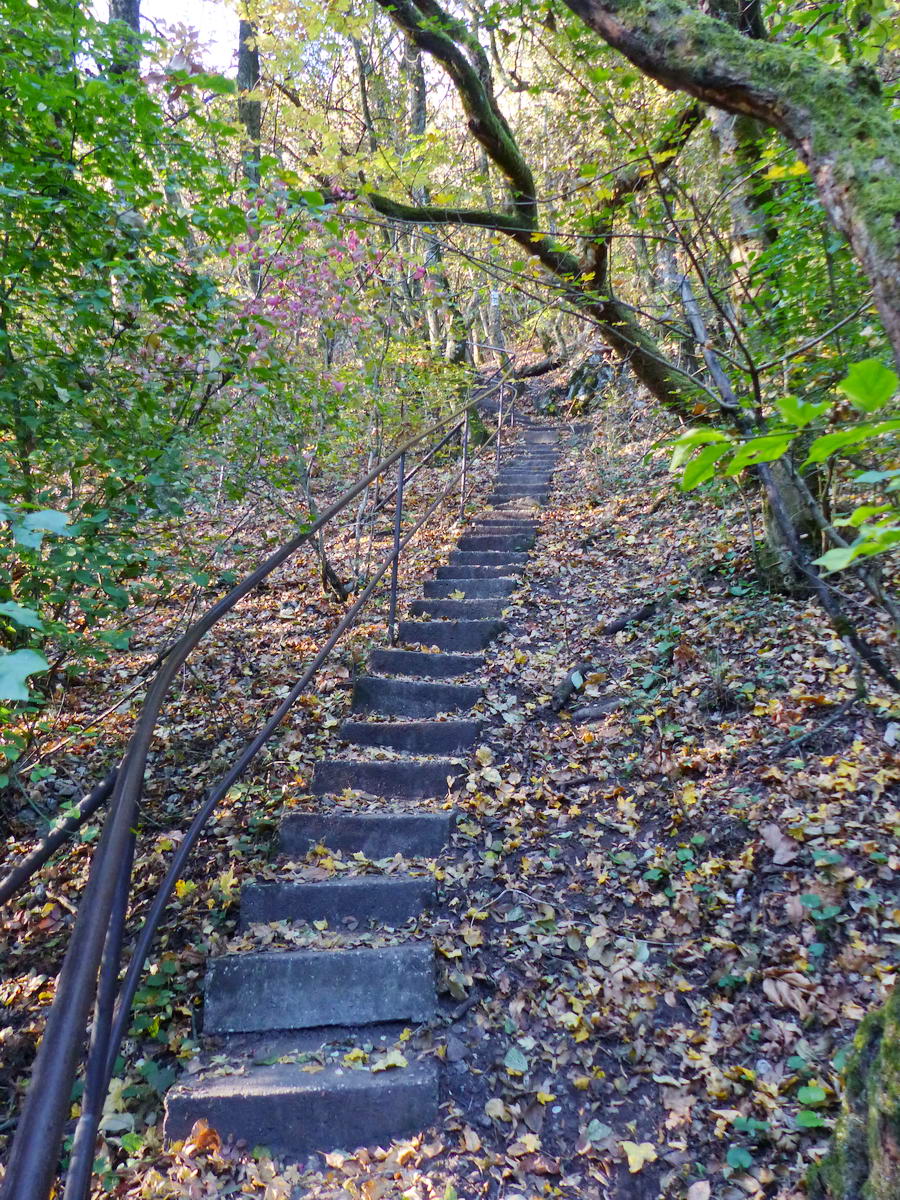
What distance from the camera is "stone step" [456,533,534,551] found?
21.3ft

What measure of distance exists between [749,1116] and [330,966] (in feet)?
4.49

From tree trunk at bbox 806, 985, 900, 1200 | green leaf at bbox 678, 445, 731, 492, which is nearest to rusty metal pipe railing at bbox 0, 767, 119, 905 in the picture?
green leaf at bbox 678, 445, 731, 492

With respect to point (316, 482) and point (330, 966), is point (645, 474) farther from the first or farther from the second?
point (330, 966)

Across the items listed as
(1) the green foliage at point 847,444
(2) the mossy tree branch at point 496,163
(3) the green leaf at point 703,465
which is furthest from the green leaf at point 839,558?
(2) the mossy tree branch at point 496,163

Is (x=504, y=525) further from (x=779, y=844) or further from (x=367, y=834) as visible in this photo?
(x=779, y=844)

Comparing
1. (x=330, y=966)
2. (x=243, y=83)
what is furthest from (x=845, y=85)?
(x=243, y=83)

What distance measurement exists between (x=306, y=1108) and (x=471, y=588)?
3.95 meters

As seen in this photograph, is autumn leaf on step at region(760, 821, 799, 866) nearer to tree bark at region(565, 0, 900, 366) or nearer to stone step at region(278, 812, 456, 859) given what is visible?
stone step at region(278, 812, 456, 859)

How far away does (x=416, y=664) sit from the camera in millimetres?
4371

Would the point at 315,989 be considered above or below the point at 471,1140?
above

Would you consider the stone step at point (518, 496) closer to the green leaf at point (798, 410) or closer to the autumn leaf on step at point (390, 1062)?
the autumn leaf on step at point (390, 1062)

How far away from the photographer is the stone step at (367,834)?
298cm

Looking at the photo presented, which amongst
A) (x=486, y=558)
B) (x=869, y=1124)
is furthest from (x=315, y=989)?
(x=486, y=558)

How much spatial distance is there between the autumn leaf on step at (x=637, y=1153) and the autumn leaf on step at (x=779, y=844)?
110cm
